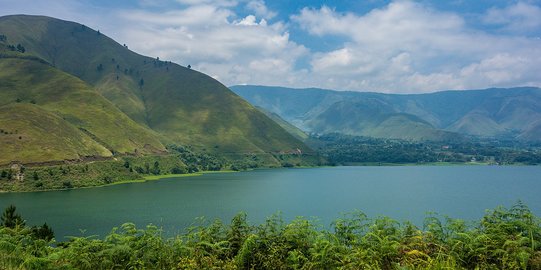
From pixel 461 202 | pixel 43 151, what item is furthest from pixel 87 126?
pixel 461 202

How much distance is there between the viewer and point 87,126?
190500mm

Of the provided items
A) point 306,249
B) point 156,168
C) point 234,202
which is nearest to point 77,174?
point 156,168

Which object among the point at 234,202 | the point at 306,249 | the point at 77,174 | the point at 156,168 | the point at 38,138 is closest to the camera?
the point at 306,249

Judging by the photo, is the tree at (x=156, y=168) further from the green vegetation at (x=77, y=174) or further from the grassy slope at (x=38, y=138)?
the grassy slope at (x=38, y=138)

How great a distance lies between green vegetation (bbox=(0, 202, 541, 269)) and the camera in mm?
16906

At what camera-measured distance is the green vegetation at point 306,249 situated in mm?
16906

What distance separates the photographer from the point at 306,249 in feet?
63.6

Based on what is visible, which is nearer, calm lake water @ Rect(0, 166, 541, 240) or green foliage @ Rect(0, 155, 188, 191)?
calm lake water @ Rect(0, 166, 541, 240)

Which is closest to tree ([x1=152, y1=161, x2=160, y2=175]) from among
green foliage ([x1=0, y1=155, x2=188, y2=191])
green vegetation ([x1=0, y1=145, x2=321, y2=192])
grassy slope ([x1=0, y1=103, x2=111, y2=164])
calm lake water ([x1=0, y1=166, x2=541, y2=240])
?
green vegetation ([x1=0, y1=145, x2=321, y2=192])

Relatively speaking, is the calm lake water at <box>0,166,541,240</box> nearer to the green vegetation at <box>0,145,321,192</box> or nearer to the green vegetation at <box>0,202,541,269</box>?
the green vegetation at <box>0,145,321,192</box>

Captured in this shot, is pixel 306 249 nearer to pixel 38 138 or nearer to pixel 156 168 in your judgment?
pixel 38 138

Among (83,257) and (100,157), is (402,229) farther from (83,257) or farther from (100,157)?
(100,157)

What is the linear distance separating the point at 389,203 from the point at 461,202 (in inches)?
786

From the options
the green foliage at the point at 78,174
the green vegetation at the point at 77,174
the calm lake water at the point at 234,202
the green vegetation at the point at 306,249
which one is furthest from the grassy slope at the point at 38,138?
the green vegetation at the point at 306,249
